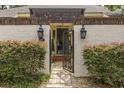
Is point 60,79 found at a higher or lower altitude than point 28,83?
lower

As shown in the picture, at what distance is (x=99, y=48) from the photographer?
399 inches

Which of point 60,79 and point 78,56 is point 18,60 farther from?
point 78,56

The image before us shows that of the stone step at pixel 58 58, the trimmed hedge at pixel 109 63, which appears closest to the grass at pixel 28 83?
the trimmed hedge at pixel 109 63

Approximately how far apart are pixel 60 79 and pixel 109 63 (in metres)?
2.24

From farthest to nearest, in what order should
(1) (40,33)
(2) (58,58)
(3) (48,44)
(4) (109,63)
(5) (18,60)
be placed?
1. (2) (58,58)
2. (3) (48,44)
3. (1) (40,33)
4. (5) (18,60)
5. (4) (109,63)

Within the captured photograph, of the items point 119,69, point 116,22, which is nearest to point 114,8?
point 116,22

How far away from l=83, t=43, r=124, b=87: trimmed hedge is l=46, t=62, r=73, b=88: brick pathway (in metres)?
1.25

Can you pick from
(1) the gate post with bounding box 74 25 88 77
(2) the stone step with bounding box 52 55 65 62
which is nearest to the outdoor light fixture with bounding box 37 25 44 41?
(1) the gate post with bounding box 74 25 88 77

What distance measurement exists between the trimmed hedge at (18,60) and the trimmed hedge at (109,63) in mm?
2121

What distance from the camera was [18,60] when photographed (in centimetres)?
1015

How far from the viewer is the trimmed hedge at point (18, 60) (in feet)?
33.1

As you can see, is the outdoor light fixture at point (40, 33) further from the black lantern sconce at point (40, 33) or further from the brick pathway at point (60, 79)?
the brick pathway at point (60, 79)

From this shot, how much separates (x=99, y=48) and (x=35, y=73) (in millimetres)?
2747

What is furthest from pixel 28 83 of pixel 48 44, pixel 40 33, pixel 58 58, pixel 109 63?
pixel 58 58
